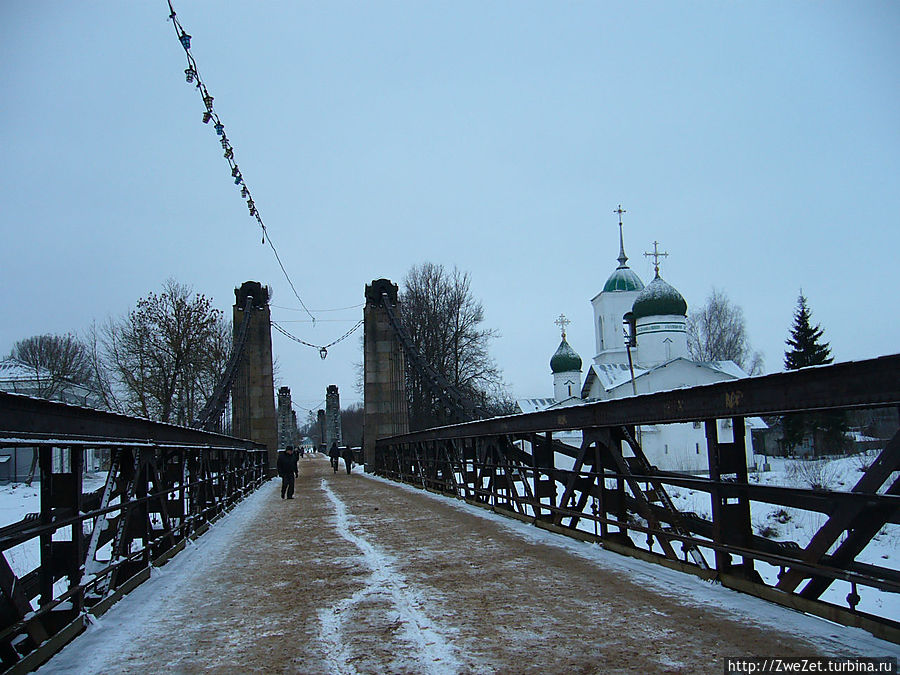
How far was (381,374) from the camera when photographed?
34.5m

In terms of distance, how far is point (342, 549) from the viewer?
833cm

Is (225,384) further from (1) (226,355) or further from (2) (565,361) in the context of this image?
(2) (565,361)

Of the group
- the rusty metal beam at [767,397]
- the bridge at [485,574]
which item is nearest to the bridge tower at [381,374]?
the bridge at [485,574]

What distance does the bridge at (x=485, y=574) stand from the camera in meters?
4.12

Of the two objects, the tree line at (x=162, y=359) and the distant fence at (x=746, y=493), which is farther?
the tree line at (x=162, y=359)

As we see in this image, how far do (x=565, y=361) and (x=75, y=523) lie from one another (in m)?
54.4

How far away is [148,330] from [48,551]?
27.7 m

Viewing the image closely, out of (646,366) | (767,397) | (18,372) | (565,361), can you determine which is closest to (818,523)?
(767,397)

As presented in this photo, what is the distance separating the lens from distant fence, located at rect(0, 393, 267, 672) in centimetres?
414

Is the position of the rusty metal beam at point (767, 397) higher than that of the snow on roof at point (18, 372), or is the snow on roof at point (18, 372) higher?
the snow on roof at point (18, 372)

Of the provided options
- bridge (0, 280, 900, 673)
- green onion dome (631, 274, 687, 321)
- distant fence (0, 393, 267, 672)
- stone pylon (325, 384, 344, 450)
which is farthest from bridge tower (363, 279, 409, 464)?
stone pylon (325, 384, 344, 450)

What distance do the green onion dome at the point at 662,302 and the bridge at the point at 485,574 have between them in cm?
4161

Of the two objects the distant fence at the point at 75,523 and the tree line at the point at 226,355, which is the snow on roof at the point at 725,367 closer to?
the tree line at the point at 226,355

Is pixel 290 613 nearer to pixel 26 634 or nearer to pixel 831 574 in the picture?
pixel 26 634
